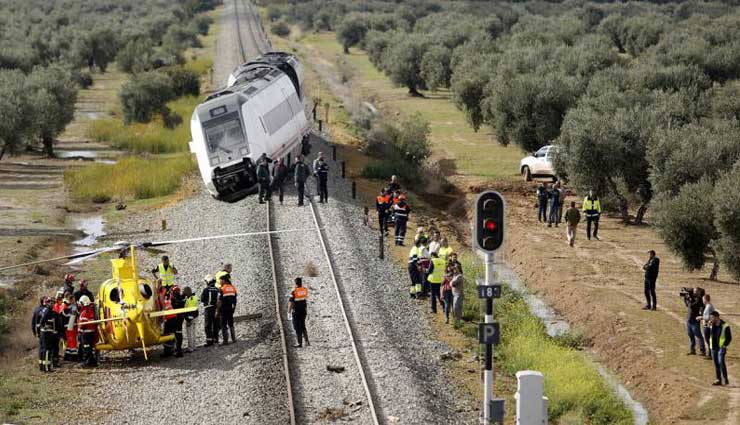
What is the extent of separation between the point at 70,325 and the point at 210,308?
262 centimetres

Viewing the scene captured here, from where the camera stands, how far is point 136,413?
17453mm

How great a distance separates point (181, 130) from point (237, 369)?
109 feet

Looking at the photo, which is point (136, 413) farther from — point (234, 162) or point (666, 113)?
point (666, 113)

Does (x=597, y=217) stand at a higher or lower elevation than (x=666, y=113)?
lower

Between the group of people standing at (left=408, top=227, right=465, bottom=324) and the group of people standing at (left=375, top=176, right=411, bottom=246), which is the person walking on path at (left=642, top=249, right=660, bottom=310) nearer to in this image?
the group of people standing at (left=408, top=227, right=465, bottom=324)

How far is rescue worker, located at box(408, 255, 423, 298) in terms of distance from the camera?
2369 cm

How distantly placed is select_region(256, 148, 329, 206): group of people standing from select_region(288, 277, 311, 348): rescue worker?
1094 cm

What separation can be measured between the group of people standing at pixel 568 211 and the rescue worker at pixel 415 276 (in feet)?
26.0

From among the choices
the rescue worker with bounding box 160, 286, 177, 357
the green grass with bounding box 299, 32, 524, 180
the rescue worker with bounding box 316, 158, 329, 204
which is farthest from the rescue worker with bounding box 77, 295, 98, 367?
the green grass with bounding box 299, 32, 524, 180

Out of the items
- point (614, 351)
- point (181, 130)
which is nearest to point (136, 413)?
point (614, 351)

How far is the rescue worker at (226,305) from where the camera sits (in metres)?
20.2

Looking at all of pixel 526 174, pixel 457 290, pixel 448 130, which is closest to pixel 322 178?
pixel 457 290

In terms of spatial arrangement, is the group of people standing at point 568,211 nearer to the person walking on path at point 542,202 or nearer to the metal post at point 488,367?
the person walking on path at point 542,202

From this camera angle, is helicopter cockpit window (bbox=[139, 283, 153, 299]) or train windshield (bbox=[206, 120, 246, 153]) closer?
helicopter cockpit window (bbox=[139, 283, 153, 299])
